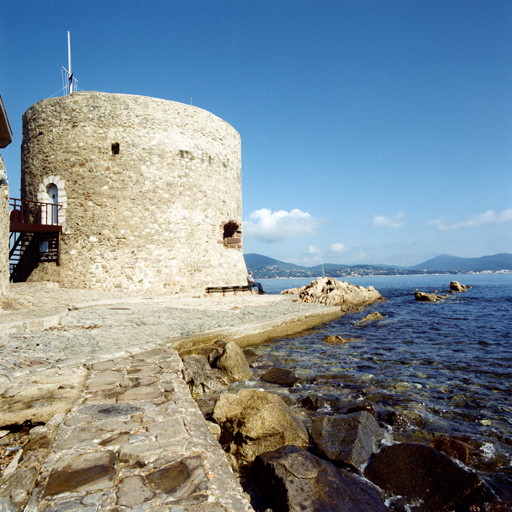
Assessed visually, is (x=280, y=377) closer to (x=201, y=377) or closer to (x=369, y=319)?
(x=201, y=377)

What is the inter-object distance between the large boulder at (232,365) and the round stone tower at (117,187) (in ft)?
25.3

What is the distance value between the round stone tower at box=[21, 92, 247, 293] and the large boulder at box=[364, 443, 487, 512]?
429 inches

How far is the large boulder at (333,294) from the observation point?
50.4 ft

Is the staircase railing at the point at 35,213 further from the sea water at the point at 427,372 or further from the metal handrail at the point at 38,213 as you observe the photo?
the sea water at the point at 427,372

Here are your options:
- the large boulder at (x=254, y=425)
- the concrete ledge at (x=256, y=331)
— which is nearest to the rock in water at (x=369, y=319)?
the concrete ledge at (x=256, y=331)

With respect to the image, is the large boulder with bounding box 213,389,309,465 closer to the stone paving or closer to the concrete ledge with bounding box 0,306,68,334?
the stone paving

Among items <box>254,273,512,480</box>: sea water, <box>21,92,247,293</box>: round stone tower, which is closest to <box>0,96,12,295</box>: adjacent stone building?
<box>21,92,247,293</box>: round stone tower

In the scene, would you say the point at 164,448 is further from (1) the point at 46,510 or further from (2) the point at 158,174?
(2) the point at 158,174

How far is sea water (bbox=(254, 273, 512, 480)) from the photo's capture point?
4.27 meters

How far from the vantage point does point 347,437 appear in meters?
3.58

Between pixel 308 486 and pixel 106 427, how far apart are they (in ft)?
5.42

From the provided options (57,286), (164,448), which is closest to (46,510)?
(164,448)

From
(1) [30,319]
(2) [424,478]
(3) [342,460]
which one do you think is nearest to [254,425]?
(3) [342,460]

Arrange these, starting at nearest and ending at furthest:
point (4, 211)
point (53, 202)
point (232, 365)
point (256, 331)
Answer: point (232, 365), point (4, 211), point (256, 331), point (53, 202)
